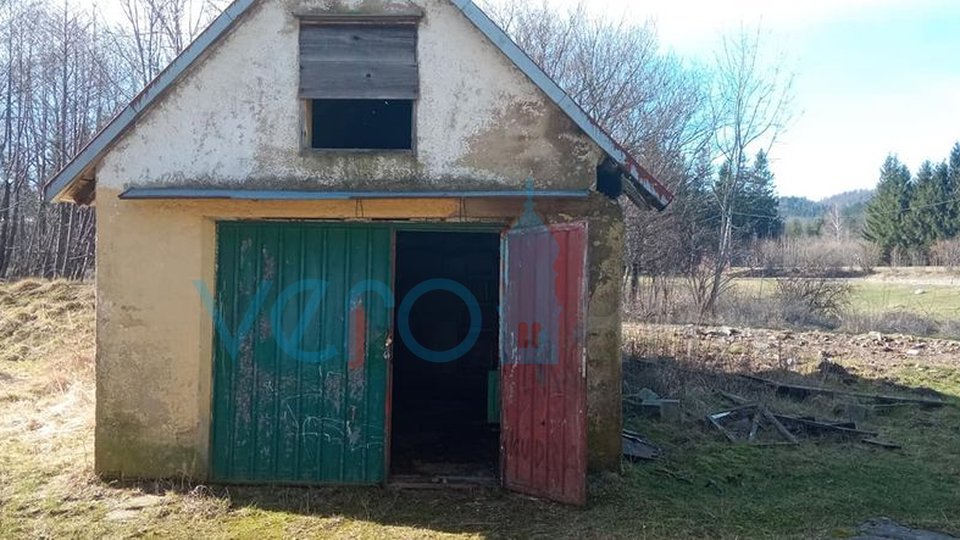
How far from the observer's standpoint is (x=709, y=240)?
25.9 meters

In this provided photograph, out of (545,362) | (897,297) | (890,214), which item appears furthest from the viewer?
(890,214)

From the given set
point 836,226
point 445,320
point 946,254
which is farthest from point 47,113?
point 836,226

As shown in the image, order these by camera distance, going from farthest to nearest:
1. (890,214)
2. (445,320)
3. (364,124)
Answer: (890,214) → (445,320) → (364,124)

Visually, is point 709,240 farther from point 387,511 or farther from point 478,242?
point 387,511

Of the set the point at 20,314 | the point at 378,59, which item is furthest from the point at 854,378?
the point at 20,314

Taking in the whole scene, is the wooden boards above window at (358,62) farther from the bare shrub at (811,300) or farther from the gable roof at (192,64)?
the bare shrub at (811,300)

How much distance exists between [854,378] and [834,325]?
26.1 feet

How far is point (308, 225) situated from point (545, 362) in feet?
8.87

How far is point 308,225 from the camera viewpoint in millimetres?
7352

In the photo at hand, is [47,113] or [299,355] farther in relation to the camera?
[47,113]

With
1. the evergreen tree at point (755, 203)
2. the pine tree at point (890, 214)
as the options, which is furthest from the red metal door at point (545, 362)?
the pine tree at point (890, 214)

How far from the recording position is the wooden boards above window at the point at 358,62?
283 inches

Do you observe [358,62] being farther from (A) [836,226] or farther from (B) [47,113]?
(A) [836,226]

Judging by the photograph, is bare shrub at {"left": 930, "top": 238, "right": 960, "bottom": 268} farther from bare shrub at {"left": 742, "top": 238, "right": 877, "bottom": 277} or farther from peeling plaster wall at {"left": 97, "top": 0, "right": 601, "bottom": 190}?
peeling plaster wall at {"left": 97, "top": 0, "right": 601, "bottom": 190}
